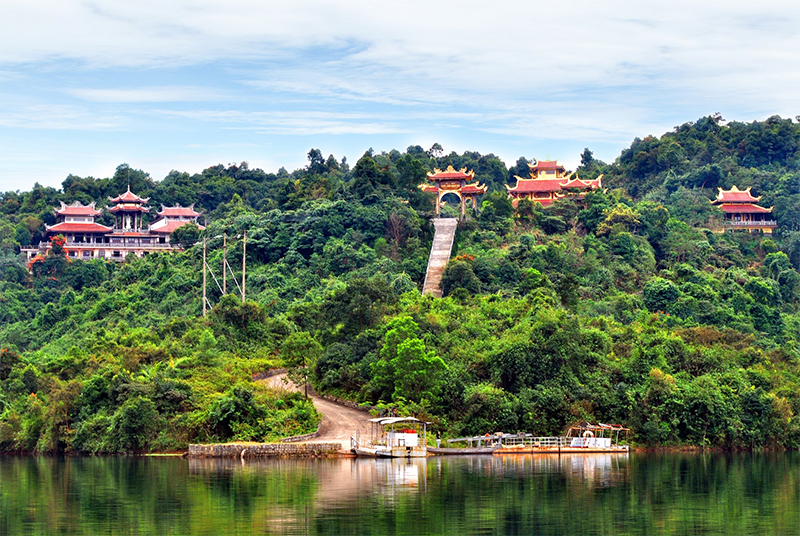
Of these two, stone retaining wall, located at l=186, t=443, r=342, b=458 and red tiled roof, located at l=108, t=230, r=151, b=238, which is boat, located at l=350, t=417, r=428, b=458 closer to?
stone retaining wall, located at l=186, t=443, r=342, b=458

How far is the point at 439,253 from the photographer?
58906 mm

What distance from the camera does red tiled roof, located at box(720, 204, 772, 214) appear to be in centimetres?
7025

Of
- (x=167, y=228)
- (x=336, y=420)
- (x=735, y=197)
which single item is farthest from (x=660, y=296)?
(x=167, y=228)

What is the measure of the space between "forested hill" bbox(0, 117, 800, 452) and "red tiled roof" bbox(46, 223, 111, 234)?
2.24 m

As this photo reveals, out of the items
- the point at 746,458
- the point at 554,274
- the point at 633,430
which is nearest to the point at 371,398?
the point at 633,430

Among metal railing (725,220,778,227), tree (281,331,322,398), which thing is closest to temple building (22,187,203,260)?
tree (281,331,322,398)

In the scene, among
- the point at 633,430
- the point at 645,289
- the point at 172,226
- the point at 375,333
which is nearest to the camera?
the point at 633,430

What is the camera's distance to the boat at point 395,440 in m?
34.3

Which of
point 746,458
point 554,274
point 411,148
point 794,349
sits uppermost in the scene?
point 411,148

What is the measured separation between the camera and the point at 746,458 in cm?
3581

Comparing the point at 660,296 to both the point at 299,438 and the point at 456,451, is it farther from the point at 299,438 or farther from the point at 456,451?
the point at 299,438

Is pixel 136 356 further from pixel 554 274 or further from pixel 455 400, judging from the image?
pixel 554 274

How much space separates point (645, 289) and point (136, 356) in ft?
80.2

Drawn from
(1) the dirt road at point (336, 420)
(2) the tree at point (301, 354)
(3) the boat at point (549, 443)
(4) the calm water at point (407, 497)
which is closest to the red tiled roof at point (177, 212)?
(2) the tree at point (301, 354)
